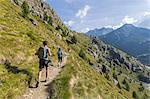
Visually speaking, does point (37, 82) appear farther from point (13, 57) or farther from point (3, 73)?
point (13, 57)

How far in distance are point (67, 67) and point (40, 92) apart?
1141 cm

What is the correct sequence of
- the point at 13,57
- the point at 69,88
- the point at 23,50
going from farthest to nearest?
the point at 23,50, the point at 13,57, the point at 69,88

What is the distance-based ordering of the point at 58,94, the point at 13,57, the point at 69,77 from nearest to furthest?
the point at 58,94, the point at 69,77, the point at 13,57

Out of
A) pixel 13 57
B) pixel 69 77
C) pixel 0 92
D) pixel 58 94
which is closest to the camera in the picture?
pixel 0 92

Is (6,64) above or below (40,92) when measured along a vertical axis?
above

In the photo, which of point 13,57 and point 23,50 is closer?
point 13,57

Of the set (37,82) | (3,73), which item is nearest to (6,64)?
(3,73)

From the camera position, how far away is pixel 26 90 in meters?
30.7

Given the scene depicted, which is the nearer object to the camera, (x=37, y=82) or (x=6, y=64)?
(x=37, y=82)

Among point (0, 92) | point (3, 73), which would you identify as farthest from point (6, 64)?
point (0, 92)

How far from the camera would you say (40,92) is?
3048 cm

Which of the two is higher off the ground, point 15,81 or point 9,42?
point 9,42

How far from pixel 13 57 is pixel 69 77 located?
8813 millimetres

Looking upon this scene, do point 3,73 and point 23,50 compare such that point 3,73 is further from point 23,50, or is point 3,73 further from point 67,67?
point 23,50
